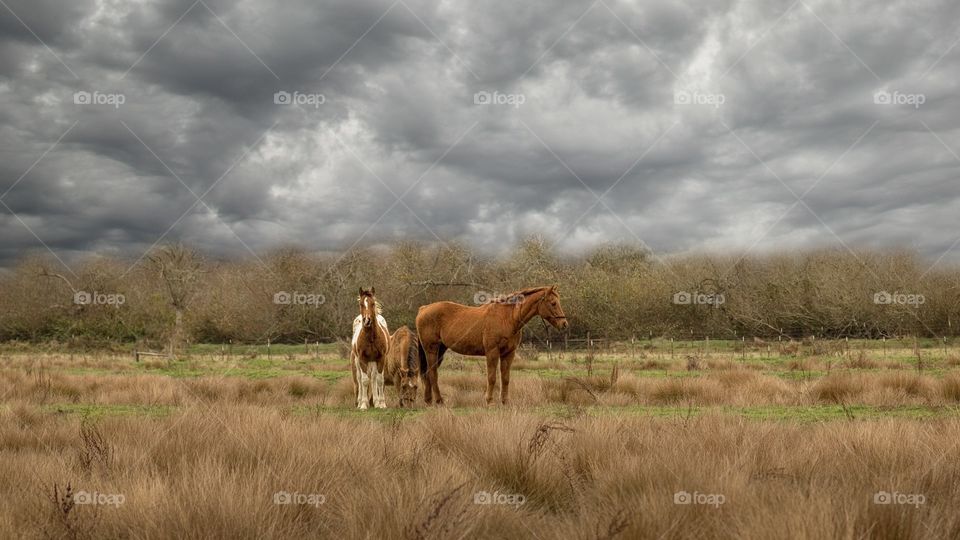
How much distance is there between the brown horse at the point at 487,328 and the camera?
13.4m

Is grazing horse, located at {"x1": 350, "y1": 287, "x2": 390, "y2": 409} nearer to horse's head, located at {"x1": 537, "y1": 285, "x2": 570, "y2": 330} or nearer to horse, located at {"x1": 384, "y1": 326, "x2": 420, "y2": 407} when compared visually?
horse, located at {"x1": 384, "y1": 326, "x2": 420, "y2": 407}

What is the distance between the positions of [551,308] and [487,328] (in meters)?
1.50

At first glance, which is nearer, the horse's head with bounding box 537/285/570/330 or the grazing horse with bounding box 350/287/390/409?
the horse's head with bounding box 537/285/570/330

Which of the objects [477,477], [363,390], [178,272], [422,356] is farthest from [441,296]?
[477,477]

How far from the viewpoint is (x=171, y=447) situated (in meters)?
7.13

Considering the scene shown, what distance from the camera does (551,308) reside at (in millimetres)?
13281

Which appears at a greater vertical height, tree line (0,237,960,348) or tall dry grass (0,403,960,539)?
tree line (0,237,960,348)

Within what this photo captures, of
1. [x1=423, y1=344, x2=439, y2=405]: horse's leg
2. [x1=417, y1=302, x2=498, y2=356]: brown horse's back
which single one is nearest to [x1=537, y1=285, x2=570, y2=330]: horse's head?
[x1=417, y1=302, x2=498, y2=356]: brown horse's back

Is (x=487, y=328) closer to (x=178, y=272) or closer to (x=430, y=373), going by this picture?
(x=430, y=373)

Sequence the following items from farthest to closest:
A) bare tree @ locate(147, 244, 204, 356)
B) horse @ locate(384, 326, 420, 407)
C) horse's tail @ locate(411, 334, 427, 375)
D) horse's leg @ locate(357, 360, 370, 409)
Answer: bare tree @ locate(147, 244, 204, 356) < horse's tail @ locate(411, 334, 427, 375) < horse @ locate(384, 326, 420, 407) < horse's leg @ locate(357, 360, 370, 409)

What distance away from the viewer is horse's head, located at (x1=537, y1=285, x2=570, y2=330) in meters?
13.1

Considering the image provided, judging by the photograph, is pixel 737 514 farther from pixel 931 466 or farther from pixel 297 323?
pixel 297 323

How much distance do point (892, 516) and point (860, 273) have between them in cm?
7306

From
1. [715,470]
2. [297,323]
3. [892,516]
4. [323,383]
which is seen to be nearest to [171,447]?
[715,470]
